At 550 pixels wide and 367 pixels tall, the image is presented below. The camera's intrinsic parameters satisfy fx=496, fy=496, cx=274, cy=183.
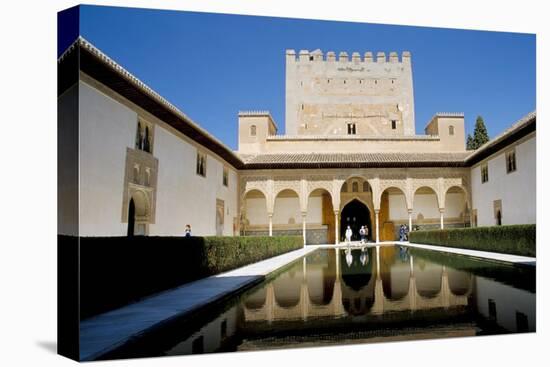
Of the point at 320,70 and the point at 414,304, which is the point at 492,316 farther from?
the point at 320,70

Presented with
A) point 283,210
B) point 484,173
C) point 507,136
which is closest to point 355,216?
point 283,210

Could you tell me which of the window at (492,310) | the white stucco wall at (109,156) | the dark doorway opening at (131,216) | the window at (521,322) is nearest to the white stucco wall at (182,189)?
the dark doorway opening at (131,216)

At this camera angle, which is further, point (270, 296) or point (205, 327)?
point (270, 296)

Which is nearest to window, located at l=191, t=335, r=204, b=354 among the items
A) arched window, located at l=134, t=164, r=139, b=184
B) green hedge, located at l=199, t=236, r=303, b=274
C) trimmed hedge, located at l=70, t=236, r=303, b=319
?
trimmed hedge, located at l=70, t=236, r=303, b=319

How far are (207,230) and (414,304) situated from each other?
10328 millimetres

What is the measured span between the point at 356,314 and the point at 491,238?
8339 mm

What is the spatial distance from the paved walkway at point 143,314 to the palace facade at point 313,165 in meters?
1.86

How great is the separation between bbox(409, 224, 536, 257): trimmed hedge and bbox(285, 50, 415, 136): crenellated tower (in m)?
4.65

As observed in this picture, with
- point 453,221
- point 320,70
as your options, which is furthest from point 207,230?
point 453,221

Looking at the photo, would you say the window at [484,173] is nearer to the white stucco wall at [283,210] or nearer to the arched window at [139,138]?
the white stucco wall at [283,210]

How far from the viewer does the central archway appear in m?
25.9

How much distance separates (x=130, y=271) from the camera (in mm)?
5891

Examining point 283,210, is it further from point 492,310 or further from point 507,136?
point 492,310

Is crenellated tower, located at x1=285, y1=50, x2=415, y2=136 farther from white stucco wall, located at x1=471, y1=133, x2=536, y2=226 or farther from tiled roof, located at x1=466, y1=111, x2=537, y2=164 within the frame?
white stucco wall, located at x1=471, y1=133, x2=536, y2=226
